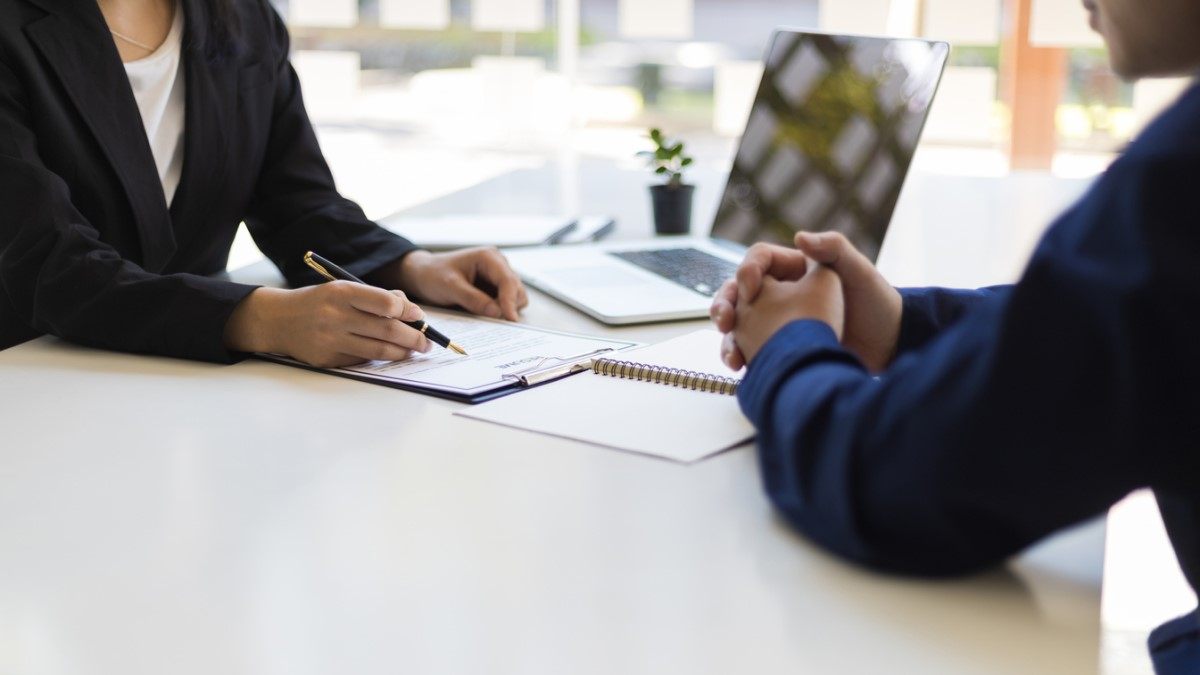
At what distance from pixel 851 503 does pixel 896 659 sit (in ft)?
0.33

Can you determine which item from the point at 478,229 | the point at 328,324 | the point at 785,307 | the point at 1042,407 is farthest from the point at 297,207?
the point at 1042,407

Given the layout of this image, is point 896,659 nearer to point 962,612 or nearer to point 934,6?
point 962,612

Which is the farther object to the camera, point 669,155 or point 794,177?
point 669,155

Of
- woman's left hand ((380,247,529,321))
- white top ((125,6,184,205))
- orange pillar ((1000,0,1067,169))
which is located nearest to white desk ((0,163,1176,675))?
woman's left hand ((380,247,529,321))

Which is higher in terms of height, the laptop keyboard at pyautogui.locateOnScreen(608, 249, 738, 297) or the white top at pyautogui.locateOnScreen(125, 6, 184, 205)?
the white top at pyautogui.locateOnScreen(125, 6, 184, 205)

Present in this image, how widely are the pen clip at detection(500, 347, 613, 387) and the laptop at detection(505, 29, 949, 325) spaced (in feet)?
0.65

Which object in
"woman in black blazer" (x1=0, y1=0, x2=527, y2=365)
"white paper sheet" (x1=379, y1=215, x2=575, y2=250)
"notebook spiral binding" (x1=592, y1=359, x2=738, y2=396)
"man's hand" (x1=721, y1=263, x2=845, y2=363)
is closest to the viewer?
"man's hand" (x1=721, y1=263, x2=845, y2=363)

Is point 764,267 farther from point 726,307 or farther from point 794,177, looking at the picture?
point 794,177

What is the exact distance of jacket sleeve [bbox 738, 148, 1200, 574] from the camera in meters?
0.59

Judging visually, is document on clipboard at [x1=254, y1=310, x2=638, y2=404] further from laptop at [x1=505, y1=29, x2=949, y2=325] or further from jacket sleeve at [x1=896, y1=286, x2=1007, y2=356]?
jacket sleeve at [x1=896, y1=286, x2=1007, y2=356]

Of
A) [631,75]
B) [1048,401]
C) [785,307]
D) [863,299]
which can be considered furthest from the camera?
[631,75]

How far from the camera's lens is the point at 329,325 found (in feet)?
3.79

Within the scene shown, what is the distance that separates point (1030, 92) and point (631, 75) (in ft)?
5.17

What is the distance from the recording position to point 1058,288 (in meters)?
0.61
